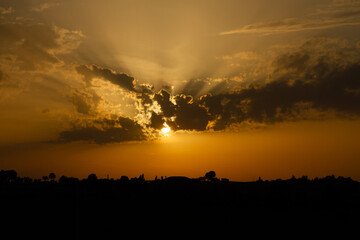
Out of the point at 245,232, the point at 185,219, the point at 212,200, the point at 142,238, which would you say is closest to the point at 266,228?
the point at 245,232

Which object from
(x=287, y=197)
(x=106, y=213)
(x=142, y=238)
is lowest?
(x=142, y=238)

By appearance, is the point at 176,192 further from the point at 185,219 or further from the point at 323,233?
the point at 323,233

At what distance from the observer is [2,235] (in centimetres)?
4975

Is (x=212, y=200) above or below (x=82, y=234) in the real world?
above

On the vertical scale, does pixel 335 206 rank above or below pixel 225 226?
above

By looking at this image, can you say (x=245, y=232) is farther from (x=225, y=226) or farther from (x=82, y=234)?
(x=82, y=234)

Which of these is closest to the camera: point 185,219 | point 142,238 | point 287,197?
point 142,238

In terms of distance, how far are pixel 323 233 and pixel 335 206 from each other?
40.3 metres

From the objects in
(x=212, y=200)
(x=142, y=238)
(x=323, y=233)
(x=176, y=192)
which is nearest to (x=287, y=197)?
(x=212, y=200)

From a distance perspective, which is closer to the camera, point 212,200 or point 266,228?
point 266,228

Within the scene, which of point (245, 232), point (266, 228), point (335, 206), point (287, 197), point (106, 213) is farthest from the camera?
point (287, 197)

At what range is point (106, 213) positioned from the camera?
7069cm

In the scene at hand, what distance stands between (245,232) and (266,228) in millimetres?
5943

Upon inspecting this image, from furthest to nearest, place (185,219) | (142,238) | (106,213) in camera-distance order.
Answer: (106,213) → (185,219) → (142,238)
